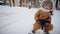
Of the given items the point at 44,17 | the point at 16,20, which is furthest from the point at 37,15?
the point at 16,20

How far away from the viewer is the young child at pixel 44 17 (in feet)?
5.02

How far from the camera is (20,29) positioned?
5.12 ft

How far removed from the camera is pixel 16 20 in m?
1.56

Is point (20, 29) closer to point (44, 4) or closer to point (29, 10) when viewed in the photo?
point (29, 10)

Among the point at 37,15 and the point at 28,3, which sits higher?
the point at 28,3

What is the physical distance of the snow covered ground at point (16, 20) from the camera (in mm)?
1546

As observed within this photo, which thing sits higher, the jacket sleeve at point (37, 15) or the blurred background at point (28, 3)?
the blurred background at point (28, 3)

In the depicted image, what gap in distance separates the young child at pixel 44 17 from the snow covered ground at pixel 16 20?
49 mm

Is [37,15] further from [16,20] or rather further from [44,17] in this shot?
[16,20]

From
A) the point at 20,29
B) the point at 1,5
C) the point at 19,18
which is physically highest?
the point at 1,5

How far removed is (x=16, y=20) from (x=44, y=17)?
0.27 meters

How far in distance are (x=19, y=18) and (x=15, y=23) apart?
0.21 feet

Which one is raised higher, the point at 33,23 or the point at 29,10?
the point at 29,10

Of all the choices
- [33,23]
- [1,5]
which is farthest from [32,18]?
[1,5]
